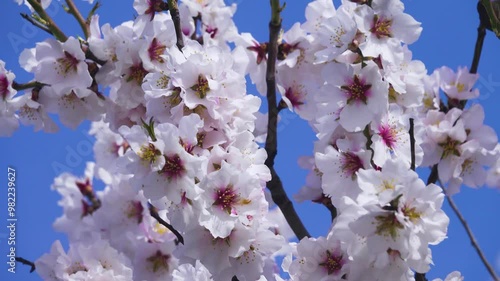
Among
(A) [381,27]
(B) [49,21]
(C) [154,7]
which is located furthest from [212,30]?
(A) [381,27]

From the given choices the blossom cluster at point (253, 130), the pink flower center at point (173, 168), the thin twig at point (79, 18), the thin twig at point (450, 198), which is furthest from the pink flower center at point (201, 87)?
the thin twig at point (450, 198)

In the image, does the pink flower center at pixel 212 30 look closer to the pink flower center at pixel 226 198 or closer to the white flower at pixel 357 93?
the white flower at pixel 357 93

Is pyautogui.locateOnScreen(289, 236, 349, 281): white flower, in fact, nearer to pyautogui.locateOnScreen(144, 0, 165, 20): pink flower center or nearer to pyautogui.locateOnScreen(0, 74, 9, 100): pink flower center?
pyautogui.locateOnScreen(144, 0, 165, 20): pink flower center

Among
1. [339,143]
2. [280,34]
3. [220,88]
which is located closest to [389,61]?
[339,143]

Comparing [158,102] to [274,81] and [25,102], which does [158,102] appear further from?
[25,102]

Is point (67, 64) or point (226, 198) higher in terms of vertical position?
point (67, 64)

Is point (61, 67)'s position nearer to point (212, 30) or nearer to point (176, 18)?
point (176, 18)

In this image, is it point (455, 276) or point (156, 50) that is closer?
point (455, 276)
